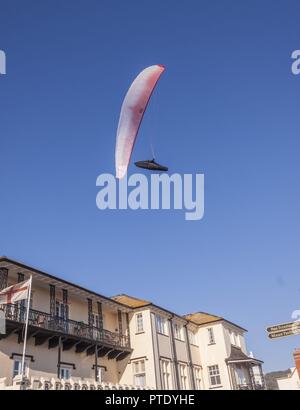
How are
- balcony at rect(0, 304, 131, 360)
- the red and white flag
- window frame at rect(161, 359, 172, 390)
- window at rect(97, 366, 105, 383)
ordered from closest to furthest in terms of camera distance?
1. the red and white flag
2. balcony at rect(0, 304, 131, 360)
3. window at rect(97, 366, 105, 383)
4. window frame at rect(161, 359, 172, 390)

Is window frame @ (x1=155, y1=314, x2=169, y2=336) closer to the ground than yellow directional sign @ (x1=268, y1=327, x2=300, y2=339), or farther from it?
farther from it

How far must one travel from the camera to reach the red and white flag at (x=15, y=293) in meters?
19.9

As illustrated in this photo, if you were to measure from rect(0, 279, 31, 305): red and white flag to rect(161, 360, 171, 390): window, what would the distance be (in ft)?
52.6

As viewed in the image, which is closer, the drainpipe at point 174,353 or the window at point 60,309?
the window at point 60,309

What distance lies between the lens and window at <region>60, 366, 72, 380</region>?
83.0ft

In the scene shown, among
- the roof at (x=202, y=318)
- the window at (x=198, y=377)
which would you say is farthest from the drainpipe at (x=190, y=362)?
the roof at (x=202, y=318)

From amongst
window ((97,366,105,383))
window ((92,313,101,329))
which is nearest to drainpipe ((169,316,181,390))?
window ((97,366,105,383))

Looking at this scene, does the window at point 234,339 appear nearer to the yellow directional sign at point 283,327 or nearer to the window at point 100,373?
the window at point 100,373

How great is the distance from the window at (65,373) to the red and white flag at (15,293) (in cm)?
739

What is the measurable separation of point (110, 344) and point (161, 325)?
21.2ft

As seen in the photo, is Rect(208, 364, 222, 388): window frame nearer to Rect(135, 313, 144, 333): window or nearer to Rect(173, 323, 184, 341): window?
Rect(173, 323, 184, 341): window

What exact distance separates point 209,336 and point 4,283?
23838mm
